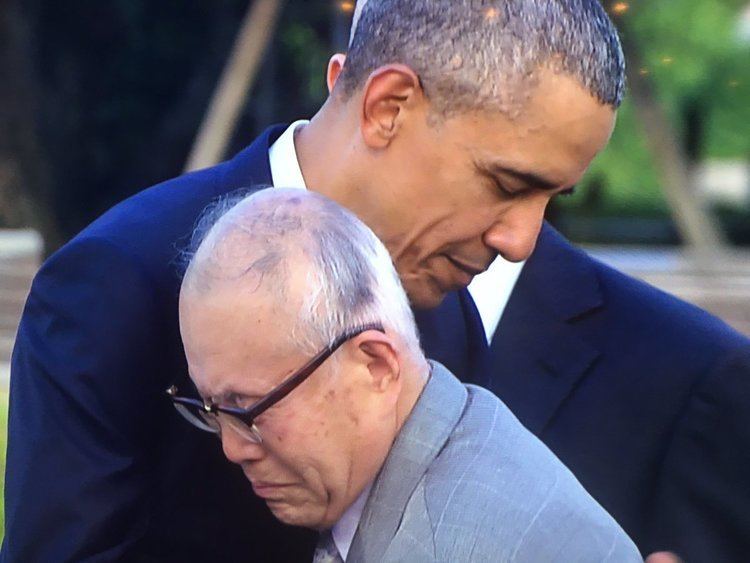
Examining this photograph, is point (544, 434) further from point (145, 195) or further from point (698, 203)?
point (698, 203)

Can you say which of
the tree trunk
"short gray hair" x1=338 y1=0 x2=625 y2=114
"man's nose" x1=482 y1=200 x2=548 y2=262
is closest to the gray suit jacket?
"man's nose" x1=482 y1=200 x2=548 y2=262

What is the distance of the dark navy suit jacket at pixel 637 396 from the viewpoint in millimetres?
1925

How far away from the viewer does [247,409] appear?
4.80ft

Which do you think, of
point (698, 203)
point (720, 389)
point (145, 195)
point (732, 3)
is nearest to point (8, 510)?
point (145, 195)

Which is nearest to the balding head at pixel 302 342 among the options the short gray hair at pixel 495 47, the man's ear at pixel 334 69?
the short gray hair at pixel 495 47

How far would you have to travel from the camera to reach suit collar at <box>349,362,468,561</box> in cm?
142

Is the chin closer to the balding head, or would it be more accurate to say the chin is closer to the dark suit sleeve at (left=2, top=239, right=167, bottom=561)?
the balding head

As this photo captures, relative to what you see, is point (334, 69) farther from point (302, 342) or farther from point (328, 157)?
point (302, 342)

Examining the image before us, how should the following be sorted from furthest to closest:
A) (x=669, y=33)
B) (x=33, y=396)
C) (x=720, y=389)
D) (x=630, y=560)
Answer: (x=669, y=33)
(x=720, y=389)
(x=33, y=396)
(x=630, y=560)

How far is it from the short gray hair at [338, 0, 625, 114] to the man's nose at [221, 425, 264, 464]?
0.49 m

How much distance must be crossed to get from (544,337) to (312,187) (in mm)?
499

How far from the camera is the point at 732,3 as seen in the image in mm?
17766

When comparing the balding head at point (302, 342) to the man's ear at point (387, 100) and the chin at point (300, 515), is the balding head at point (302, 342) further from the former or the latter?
the man's ear at point (387, 100)

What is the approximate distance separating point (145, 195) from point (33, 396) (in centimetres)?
33
